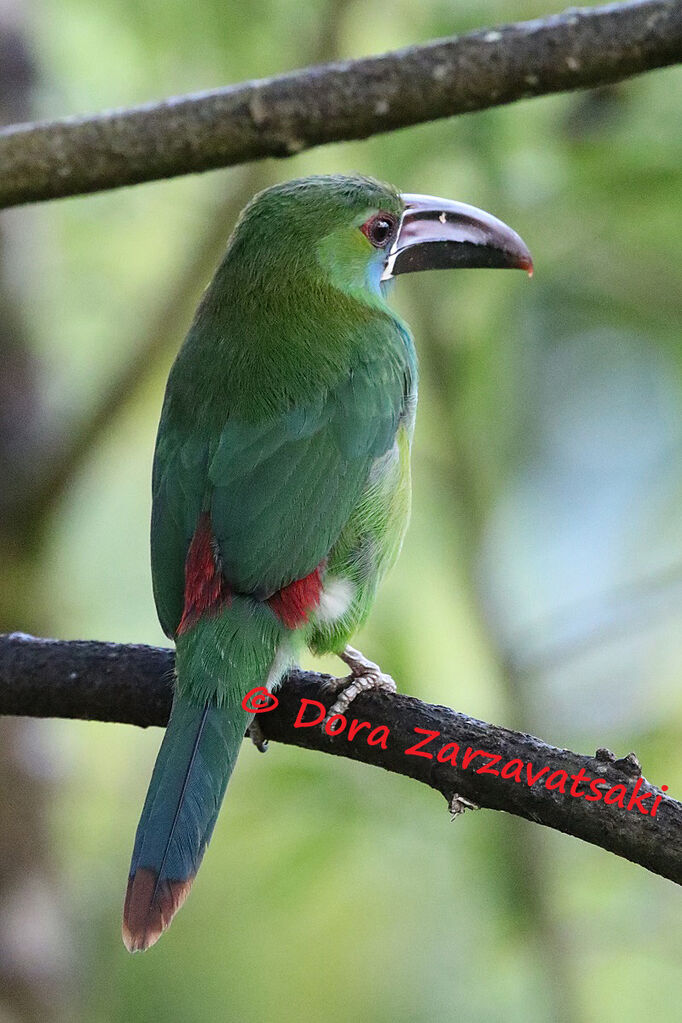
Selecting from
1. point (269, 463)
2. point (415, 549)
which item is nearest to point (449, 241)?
point (269, 463)

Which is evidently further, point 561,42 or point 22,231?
point 22,231

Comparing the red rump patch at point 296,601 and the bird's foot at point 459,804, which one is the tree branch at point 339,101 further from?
the bird's foot at point 459,804

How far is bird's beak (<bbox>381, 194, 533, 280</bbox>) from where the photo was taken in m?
2.88

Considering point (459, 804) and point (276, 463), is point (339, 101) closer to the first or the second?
point (276, 463)

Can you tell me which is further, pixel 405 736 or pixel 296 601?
pixel 296 601

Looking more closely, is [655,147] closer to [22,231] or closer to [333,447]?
[333,447]

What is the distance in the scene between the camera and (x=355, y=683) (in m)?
2.26

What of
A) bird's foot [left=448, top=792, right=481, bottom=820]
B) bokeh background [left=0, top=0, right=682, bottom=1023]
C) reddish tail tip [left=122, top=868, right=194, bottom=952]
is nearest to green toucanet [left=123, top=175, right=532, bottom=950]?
reddish tail tip [left=122, top=868, right=194, bottom=952]

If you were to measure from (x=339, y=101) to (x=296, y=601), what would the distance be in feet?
2.91

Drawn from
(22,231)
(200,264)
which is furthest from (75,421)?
(22,231)

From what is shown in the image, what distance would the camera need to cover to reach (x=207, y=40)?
12.2 ft

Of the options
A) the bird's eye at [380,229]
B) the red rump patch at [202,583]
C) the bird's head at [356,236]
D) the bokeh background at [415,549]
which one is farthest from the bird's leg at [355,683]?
the bird's eye at [380,229]

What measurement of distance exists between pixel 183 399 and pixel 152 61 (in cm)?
175

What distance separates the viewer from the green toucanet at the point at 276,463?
2.06 m
